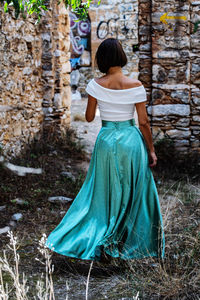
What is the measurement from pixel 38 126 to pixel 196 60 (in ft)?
8.91

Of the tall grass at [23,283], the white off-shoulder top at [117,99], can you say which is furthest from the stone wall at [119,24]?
the tall grass at [23,283]

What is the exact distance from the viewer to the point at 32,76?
6.85 m

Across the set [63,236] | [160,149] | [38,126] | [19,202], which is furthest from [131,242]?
[38,126]

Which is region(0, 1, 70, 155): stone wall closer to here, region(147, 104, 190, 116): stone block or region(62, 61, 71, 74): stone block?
region(62, 61, 71, 74): stone block

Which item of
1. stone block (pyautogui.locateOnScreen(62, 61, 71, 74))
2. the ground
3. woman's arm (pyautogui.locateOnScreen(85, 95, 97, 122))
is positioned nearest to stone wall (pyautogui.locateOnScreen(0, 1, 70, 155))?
stone block (pyautogui.locateOnScreen(62, 61, 71, 74))

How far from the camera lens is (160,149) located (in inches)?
244

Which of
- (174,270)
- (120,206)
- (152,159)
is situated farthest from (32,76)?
(174,270)

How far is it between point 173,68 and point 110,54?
3.33m

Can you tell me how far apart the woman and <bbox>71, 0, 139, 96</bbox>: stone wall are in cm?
1144

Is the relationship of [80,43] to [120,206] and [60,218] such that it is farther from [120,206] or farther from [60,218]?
[120,206]

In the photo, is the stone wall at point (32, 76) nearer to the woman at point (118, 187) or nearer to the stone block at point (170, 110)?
the stone block at point (170, 110)

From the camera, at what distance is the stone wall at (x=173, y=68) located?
6.11 m

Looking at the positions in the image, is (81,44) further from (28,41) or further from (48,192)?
(48,192)

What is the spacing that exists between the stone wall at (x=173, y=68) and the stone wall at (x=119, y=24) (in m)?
8.25
